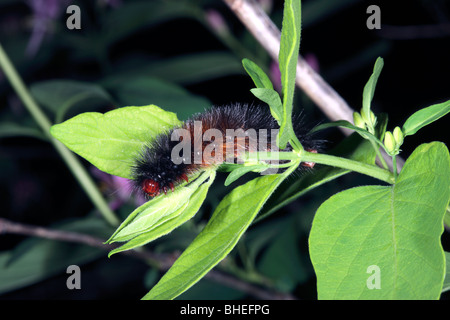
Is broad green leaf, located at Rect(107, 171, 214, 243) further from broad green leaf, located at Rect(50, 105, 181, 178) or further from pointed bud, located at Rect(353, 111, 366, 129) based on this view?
pointed bud, located at Rect(353, 111, 366, 129)

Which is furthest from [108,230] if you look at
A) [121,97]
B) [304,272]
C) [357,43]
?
[357,43]

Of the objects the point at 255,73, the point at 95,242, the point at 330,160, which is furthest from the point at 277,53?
the point at 95,242

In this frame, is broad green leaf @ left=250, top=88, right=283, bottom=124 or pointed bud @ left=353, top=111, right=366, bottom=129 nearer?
broad green leaf @ left=250, top=88, right=283, bottom=124

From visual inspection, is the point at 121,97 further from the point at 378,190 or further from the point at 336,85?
the point at 336,85

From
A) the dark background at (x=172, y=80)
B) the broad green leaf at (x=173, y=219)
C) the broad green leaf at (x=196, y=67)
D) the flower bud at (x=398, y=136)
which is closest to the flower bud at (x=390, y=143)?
the flower bud at (x=398, y=136)

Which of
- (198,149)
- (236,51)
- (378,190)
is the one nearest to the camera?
(378,190)

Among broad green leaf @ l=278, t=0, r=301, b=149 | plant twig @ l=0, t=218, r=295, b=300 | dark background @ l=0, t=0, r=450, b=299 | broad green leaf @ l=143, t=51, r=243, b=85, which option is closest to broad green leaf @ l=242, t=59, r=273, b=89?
broad green leaf @ l=278, t=0, r=301, b=149

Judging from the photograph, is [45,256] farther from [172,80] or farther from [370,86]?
[370,86]
